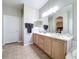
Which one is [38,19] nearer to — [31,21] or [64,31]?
[31,21]

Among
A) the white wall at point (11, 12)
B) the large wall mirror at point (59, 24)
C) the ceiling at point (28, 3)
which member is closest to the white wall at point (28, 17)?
the ceiling at point (28, 3)

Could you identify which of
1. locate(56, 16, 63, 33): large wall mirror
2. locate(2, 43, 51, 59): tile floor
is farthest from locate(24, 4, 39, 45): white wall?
locate(56, 16, 63, 33): large wall mirror

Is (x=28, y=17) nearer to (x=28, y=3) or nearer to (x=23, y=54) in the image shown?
(x=28, y=3)

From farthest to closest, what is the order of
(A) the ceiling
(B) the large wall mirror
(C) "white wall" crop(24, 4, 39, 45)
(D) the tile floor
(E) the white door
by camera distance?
(E) the white door
(C) "white wall" crop(24, 4, 39, 45)
(A) the ceiling
(B) the large wall mirror
(D) the tile floor

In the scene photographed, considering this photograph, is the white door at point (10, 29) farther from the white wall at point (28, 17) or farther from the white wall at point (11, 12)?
the white wall at point (28, 17)

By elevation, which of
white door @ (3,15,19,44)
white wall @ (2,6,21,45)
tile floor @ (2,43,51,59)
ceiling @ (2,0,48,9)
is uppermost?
ceiling @ (2,0,48,9)

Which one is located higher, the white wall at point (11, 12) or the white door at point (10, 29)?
the white wall at point (11, 12)

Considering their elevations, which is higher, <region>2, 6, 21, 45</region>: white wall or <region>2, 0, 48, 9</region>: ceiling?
<region>2, 0, 48, 9</region>: ceiling

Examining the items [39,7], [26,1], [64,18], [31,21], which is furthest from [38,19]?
[64,18]

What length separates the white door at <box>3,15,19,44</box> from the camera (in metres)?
4.59

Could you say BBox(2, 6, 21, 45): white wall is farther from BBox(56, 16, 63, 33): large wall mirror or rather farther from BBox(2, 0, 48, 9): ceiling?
BBox(56, 16, 63, 33): large wall mirror

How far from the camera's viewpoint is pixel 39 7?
481cm

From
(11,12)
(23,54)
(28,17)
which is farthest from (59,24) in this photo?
(11,12)

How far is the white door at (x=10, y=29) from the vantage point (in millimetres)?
4594
